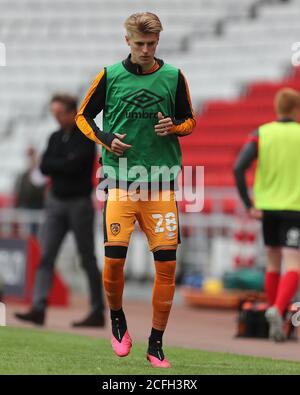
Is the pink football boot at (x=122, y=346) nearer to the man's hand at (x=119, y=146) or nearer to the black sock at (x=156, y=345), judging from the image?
the black sock at (x=156, y=345)

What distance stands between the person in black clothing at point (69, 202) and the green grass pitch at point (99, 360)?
74.8 inches

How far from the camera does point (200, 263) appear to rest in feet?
47.2

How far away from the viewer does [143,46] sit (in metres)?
6.57

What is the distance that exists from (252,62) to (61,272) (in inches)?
299

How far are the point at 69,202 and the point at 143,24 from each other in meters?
4.16

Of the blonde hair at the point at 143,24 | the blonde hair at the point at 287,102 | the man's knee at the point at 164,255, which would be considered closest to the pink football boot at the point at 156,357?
the man's knee at the point at 164,255

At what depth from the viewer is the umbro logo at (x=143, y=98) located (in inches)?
262

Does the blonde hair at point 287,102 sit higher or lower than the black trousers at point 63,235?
higher

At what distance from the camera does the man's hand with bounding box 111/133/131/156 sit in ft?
21.6

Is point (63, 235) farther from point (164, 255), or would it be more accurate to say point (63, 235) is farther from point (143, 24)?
point (143, 24)

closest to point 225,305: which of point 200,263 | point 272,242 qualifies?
point 200,263

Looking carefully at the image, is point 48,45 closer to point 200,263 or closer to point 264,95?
point 264,95
